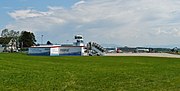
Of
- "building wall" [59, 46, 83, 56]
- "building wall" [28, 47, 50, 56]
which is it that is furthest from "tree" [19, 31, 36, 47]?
"building wall" [59, 46, 83, 56]


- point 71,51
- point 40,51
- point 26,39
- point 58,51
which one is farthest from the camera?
point 26,39

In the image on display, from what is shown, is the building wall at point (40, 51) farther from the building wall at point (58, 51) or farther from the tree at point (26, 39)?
the tree at point (26, 39)

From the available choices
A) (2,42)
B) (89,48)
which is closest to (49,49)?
(89,48)

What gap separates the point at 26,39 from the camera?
180 m

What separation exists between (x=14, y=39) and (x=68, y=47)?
8295cm

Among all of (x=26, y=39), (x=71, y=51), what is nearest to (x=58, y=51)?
(x=71, y=51)

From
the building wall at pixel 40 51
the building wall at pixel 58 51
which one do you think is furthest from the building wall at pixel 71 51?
the building wall at pixel 40 51

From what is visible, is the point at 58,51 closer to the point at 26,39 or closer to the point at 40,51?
the point at 40,51

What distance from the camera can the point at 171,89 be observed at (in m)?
17.6

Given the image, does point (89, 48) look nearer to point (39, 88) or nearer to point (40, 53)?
point (40, 53)

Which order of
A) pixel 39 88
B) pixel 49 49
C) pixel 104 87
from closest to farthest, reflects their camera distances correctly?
pixel 39 88, pixel 104 87, pixel 49 49

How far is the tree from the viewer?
7067 inches

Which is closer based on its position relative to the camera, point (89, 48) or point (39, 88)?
point (39, 88)

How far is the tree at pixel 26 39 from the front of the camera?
179500mm
